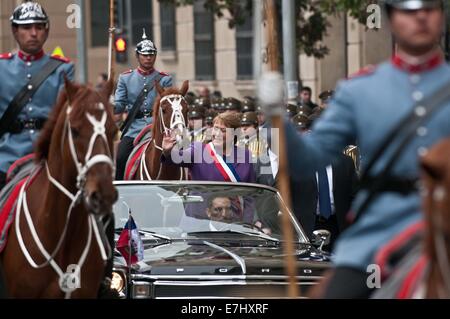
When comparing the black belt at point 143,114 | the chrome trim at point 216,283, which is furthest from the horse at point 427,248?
the black belt at point 143,114

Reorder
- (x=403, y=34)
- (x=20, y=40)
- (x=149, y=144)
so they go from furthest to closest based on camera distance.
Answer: (x=149, y=144)
(x=20, y=40)
(x=403, y=34)

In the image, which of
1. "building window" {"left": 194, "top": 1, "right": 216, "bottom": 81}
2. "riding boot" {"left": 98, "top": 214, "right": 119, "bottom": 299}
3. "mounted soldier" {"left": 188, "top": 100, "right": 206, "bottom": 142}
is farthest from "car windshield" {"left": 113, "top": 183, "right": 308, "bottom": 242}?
"building window" {"left": 194, "top": 1, "right": 216, "bottom": 81}

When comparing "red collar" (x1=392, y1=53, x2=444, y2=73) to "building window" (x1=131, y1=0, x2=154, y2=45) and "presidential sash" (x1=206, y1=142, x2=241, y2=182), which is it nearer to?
"presidential sash" (x1=206, y1=142, x2=241, y2=182)

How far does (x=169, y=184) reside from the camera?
43.4 feet

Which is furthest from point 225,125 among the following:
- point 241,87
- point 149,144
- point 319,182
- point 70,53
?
point 70,53

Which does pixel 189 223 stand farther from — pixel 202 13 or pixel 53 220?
pixel 202 13

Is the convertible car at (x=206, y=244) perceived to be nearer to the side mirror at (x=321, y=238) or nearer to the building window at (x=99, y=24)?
the side mirror at (x=321, y=238)

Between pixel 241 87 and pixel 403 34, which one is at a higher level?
pixel 403 34

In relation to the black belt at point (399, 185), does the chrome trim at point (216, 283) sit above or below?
below

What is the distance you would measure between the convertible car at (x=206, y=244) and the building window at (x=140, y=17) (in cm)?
3636

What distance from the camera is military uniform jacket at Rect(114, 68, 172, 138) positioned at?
67.5 ft

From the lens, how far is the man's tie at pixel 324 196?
54.9 feet

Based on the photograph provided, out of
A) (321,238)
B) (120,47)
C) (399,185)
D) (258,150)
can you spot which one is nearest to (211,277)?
(321,238)

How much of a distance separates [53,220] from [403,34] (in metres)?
3.59
